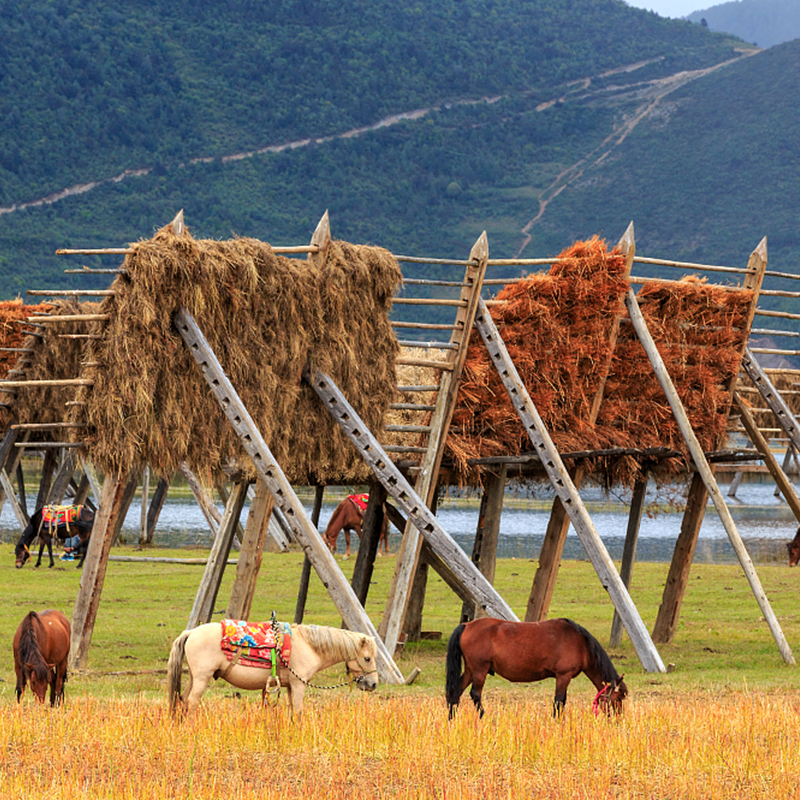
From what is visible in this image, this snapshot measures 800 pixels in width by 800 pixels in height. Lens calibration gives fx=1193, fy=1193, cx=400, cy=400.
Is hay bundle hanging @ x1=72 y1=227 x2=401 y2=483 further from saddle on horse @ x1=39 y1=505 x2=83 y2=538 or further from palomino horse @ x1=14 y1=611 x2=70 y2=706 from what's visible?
saddle on horse @ x1=39 y1=505 x2=83 y2=538

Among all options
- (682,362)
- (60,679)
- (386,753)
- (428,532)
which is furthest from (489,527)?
(386,753)

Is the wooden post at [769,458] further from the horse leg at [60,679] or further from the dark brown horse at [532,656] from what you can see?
the horse leg at [60,679]

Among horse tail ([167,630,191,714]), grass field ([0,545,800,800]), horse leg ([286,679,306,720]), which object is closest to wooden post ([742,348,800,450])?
grass field ([0,545,800,800])

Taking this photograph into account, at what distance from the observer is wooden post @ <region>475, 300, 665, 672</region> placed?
48.1ft

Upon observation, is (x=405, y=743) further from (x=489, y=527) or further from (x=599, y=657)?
(x=489, y=527)

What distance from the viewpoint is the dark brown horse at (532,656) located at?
9.53m

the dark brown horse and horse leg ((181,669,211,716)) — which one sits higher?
the dark brown horse

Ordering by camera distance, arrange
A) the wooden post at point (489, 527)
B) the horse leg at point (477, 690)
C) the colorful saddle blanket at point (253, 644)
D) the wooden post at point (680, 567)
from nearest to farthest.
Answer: the colorful saddle blanket at point (253, 644) < the horse leg at point (477, 690) < the wooden post at point (489, 527) < the wooden post at point (680, 567)

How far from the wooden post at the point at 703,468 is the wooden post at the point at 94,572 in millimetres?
7625

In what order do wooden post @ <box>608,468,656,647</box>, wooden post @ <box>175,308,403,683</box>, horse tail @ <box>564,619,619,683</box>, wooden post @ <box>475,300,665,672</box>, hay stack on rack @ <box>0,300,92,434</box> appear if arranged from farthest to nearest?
hay stack on rack @ <box>0,300,92,434</box>
wooden post @ <box>608,468,656,647</box>
wooden post @ <box>475,300,665,672</box>
wooden post @ <box>175,308,403,683</box>
horse tail @ <box>564,619,619,683</box>

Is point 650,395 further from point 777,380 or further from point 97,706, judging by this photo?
point 777,380

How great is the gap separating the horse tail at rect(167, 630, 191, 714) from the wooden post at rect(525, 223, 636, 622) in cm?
761

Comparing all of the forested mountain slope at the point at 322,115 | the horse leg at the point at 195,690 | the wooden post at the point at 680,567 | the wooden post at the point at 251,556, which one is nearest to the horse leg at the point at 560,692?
the horse leg at the point at 195,690

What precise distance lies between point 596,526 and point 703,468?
29189 millimetres
